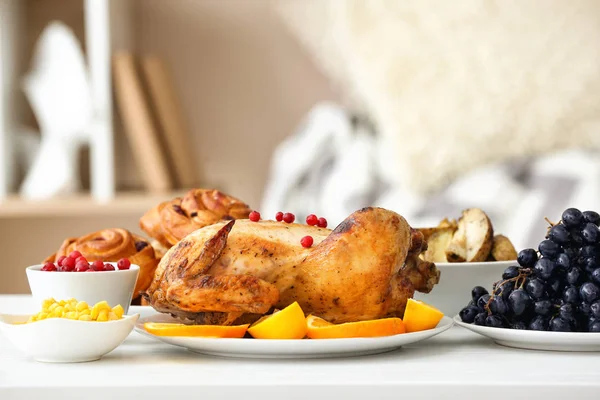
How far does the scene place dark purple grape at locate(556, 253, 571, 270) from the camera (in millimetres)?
790

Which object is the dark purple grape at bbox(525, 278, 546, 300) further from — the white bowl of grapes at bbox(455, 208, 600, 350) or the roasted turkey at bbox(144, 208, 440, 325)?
the roasted turkey at bbox(144, 208, 440, 325)

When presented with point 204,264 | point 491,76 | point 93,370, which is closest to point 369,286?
point 204,264

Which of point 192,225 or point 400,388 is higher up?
point 192,225

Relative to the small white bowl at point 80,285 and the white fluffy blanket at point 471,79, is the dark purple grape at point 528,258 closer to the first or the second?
the small white bowl at point 80,285

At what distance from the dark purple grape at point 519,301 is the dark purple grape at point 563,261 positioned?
0.04 metres

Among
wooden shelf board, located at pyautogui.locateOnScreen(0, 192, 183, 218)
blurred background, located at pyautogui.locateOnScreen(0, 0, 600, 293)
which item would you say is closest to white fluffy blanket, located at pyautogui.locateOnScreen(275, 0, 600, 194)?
blurred background, located at pyautogui.locateOnScreen(0, 0, 600, 293)

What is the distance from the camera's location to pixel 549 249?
801 millimetres

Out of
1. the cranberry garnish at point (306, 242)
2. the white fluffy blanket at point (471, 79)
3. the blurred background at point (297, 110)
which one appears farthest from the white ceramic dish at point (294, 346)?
the white fluffy blanket at point (471, 79)

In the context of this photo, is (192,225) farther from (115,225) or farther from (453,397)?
(115,225)

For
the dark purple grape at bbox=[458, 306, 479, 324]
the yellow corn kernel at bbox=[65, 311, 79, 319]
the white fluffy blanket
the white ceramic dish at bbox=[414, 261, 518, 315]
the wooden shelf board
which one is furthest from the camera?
the wooden shelf board

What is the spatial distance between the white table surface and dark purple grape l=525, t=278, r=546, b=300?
54 mm

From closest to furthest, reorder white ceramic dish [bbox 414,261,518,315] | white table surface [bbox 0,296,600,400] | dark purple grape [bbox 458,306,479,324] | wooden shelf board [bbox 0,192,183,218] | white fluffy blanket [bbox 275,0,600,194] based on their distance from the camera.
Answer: white table surface [bbox 0,296,600,400], dark purple grape [bbox 458,306,479,324], white ceramic dish [bbox 414,261,518,315], white fluffy blanket [bbox 275,0,600,194], wooden shelf board [bbox 0,192,183,218]

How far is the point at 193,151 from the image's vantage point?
2.98 meters

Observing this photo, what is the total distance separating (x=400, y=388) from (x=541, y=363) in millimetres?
151
